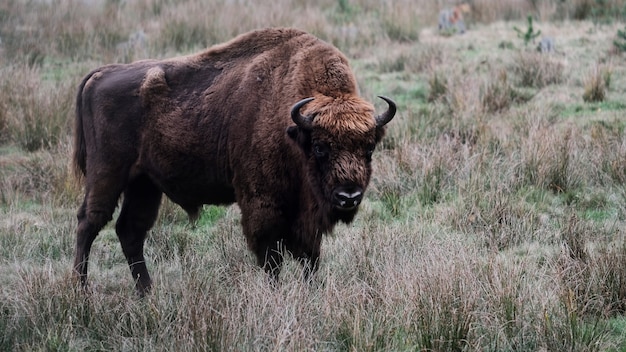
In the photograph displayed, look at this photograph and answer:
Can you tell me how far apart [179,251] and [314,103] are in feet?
6.52

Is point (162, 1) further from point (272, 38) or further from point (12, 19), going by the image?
point (272, 38)

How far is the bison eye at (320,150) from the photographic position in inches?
191

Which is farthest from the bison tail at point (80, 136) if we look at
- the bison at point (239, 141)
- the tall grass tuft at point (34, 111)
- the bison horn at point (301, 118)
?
the tall grass tuft at point (34, 111)

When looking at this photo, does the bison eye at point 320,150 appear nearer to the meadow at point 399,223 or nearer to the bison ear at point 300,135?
the bison ear at point 300,135

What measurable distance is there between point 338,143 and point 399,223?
1924 millimetres

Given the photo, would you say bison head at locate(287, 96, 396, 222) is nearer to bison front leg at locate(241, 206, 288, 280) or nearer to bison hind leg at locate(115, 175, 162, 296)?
bison front leg at locate(241, 206, 288, 280)

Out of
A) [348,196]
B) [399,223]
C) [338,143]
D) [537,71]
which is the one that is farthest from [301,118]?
[537,71]

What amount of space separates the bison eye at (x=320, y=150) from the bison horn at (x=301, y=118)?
12cm

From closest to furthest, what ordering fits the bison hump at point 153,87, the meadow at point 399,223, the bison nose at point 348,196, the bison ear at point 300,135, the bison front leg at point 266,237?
1. the meadow at point 399,223
2. the bison nose at point 348,196
3. the bison ear at point 300,135
4. the bison front leg at point 266,237
5. the bison hump at point 153,87

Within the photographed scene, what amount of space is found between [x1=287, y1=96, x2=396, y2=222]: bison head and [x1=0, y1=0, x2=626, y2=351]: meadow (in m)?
0.53

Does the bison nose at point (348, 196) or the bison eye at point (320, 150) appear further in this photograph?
the bison eye at point (320, 150)

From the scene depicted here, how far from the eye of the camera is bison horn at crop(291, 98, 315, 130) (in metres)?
4.80

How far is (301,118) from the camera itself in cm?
484

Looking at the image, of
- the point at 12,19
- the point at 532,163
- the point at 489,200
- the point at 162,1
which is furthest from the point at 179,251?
the point at 162,1
